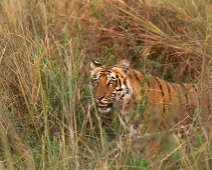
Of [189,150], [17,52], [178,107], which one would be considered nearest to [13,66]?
[17,52]

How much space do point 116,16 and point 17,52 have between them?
1.26m

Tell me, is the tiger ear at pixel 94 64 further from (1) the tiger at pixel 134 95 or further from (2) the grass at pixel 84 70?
(2) the grass at pixel 84 70

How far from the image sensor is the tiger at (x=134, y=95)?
13.4 ft

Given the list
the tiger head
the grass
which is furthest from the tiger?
the grass

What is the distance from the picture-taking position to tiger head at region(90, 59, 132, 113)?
4.18 metres

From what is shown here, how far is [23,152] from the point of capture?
149 inches

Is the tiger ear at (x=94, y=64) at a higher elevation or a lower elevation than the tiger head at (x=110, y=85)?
higher

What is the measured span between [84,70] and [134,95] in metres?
0.55

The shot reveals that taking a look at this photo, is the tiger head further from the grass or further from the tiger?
the grass

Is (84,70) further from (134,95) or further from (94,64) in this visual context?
(134,95)

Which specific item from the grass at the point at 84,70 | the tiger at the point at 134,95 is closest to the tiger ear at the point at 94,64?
the tiger at the point at 134,95

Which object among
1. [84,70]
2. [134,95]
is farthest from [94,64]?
[134,95]

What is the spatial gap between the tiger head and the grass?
0.11 metres

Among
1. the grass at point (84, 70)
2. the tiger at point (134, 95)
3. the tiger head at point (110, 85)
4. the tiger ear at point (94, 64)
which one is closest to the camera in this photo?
the grass at point (84, 70)
